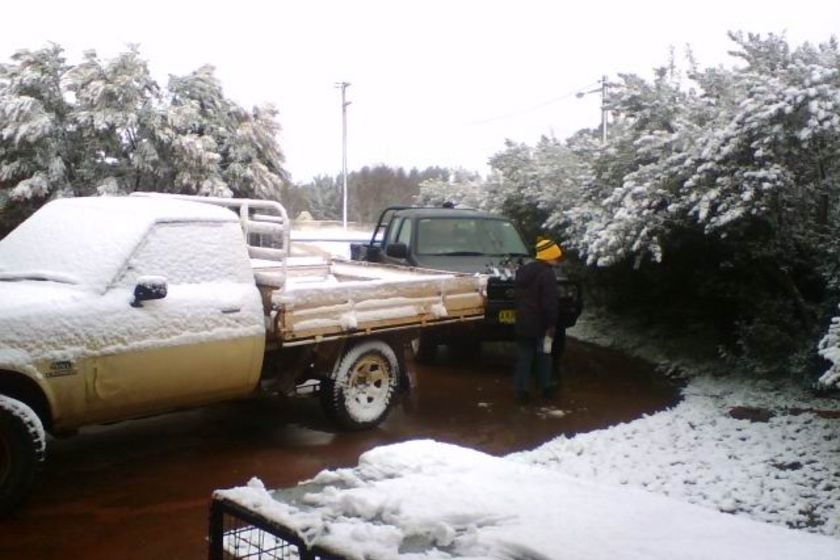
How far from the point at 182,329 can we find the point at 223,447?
1.27 m

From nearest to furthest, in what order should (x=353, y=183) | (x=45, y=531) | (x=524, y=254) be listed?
(x=45, y=531)
(x=524, y=254)
(x=353, y=183)

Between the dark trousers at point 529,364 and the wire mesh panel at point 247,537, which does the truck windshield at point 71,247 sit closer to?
the wire mesh panel at point 247,537

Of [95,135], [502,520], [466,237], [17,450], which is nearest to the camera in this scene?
[502,520]

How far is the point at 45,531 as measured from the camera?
489cm

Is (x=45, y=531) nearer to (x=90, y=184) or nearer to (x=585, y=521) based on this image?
(x=585, y=521)

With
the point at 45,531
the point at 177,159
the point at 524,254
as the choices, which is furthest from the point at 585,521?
the point at 177,159

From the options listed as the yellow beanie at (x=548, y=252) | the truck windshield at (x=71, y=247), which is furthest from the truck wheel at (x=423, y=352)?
the truck windshield at (x=71, y=247)

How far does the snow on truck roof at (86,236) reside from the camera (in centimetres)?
578

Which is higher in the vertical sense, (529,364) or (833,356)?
(833,356)

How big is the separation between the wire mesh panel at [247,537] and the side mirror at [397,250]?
24.5 ft

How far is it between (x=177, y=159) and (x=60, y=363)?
14.5m

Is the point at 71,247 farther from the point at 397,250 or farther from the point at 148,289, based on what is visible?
the point at 397,250

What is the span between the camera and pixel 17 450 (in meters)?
5.07

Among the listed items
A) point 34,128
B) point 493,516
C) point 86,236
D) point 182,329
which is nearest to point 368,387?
Answer: point 182,329
